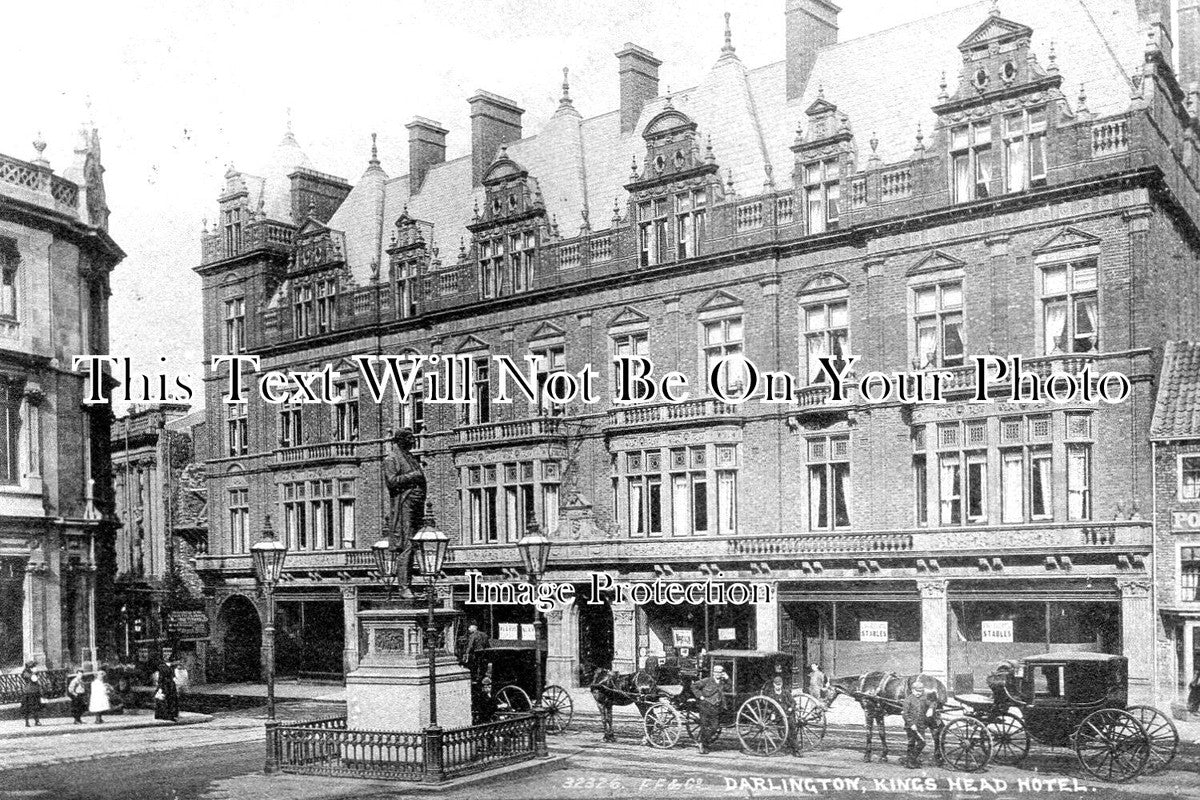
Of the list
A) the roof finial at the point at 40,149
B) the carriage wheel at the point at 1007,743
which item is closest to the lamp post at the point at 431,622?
the carriage wheel at the point at 1007,743

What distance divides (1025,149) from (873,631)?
12.1 meters

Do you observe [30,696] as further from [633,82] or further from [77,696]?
[633,82]

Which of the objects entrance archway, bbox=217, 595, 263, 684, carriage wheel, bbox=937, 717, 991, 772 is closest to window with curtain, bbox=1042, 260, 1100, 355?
carriage wheel, bbox=937, 717, 991, 772

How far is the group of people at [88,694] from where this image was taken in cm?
2844

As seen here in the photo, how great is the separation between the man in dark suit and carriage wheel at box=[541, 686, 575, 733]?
10.5 feet

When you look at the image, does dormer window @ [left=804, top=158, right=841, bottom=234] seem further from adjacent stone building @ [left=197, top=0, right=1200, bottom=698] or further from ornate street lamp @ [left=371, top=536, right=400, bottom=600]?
ornate street lamp @ [left=371, top=536, right=400, bottom=600]

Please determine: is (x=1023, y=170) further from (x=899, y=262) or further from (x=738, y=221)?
(x=738, y=221)

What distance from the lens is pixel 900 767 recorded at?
66.0 ft

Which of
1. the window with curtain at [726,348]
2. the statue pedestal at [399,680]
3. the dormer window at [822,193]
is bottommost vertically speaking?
the statue pedestal at [399,680]

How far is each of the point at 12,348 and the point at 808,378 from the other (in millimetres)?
19421

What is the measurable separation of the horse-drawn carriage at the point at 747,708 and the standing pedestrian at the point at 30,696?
46.8 feet

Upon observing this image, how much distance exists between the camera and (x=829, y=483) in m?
32.8

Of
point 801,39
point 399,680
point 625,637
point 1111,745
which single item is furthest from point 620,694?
point 801,39

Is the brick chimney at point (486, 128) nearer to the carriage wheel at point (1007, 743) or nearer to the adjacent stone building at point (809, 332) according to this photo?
the adjacent stone building at point (809, 332)
